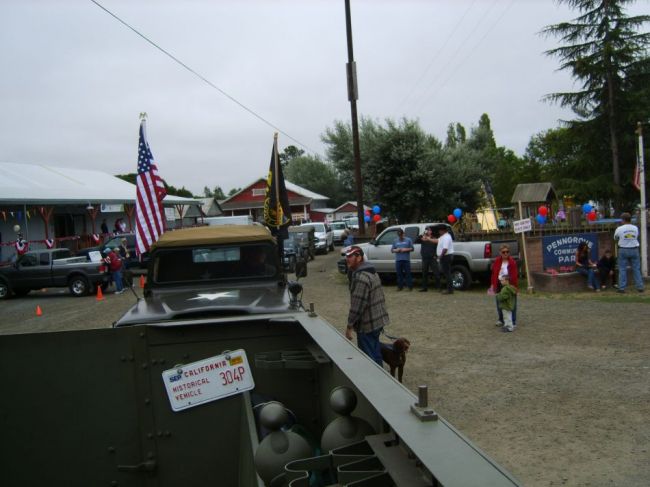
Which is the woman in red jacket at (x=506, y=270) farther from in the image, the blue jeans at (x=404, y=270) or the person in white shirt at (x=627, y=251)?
the blue jeans at (x=404, y=270)

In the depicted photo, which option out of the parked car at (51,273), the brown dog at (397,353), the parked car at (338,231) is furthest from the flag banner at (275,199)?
the parked car at (338,231)

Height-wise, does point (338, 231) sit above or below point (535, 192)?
below

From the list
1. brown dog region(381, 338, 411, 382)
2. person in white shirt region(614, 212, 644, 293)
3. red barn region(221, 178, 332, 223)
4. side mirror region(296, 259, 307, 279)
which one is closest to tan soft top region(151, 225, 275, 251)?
side mirror region(296, 259, 307, 279)

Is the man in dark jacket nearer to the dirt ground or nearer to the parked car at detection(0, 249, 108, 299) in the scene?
the dirt ground

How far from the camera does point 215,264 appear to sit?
6379mm

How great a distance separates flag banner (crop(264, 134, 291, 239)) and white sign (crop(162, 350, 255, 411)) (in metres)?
6.88

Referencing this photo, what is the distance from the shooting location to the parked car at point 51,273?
60.7ft

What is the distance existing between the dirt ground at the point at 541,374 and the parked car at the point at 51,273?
430 centimetres

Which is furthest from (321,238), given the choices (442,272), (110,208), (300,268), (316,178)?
(316,178)

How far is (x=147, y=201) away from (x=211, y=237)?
4.96 m

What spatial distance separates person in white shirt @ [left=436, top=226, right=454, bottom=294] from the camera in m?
14.2

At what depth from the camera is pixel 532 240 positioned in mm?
14438

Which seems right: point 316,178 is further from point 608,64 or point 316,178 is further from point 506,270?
point 506,270

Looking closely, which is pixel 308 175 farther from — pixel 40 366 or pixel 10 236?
pixel 40 366
